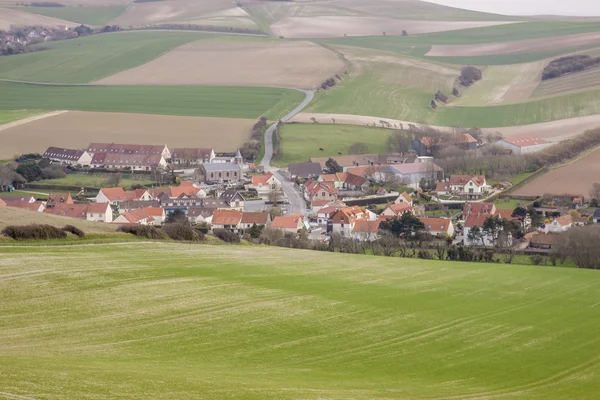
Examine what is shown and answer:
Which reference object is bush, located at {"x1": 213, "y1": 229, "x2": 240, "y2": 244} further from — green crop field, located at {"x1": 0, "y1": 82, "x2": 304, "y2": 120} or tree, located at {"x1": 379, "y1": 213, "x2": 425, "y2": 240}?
green crop field, located at {"x1": 0, "y1": 82, "x2": 304, "y2": 120}

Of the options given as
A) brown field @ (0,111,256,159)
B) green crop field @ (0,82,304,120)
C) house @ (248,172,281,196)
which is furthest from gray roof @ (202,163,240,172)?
green crop field @ (0,82,304,120)

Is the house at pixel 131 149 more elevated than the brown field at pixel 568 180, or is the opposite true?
the house at pixel 131 149

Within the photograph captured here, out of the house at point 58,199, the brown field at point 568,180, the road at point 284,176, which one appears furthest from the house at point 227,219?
the brown field at point 568,180

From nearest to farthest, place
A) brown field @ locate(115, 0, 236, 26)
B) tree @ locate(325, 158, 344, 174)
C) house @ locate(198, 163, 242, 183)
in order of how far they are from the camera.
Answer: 1. house @ locate(198, 163, 242, 183)
2. tree @ locate(325, 158, 344, 174)
3. brown field @ locate(115, 0, 236, 26)

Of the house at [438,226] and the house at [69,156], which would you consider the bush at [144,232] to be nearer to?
the house at [438,226]

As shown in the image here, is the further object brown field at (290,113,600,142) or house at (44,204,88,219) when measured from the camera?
brown field at (290,113,600,142)

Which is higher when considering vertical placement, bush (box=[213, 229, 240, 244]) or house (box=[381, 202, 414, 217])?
house (box=[381, 202, 414, 217])

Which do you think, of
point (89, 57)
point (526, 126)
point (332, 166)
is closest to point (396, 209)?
point (332, 166)
